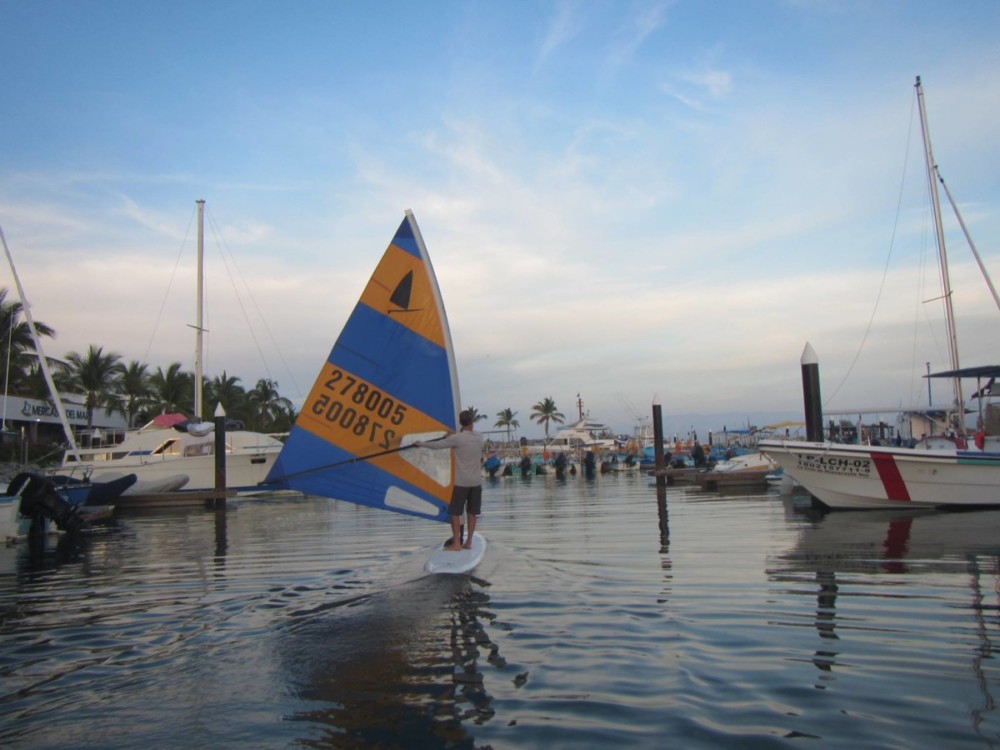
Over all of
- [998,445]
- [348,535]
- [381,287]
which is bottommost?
[348,535]

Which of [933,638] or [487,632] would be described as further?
[487,632]

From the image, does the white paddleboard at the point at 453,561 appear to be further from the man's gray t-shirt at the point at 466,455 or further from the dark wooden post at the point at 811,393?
the dark wooden post at the point at 811,393

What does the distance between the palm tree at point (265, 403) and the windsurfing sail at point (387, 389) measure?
53.8m

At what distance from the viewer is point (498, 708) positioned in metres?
4.13

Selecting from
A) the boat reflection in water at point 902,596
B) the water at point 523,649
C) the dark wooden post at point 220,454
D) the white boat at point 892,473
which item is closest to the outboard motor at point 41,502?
the water at point 523,649

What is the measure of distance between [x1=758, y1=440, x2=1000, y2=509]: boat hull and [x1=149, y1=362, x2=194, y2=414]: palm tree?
1588 inches

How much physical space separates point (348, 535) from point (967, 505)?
12190 millimetres

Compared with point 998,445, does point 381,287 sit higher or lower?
higher

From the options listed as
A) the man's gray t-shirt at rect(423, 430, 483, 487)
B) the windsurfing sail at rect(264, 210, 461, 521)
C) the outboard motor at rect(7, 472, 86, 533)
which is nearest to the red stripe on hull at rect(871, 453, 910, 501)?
the man's gray t-shirt at rect(423, 430, 483, 487)

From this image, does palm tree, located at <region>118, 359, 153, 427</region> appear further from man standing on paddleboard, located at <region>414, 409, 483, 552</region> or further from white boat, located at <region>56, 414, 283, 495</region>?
man standing on paddleboard, located at <region>414, 409, 483, 552</region>

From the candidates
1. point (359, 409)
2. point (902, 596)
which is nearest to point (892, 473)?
point (902, 596)

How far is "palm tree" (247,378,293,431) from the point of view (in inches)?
2367

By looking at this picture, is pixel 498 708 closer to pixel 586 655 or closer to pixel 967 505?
pixel 586 655

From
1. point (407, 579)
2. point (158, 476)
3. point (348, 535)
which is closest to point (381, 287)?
point (407, 579)
